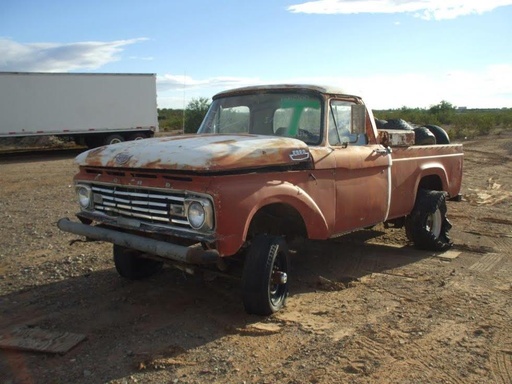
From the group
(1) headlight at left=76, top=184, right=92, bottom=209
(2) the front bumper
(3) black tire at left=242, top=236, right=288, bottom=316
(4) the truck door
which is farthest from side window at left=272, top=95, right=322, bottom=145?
(1) headlight at left=76, top=184, right=92, bottom=209

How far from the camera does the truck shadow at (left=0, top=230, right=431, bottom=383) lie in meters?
3.68

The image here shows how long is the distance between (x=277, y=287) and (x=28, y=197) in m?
8.28

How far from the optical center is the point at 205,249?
3891 millimetres

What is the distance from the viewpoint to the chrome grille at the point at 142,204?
405 centimetres

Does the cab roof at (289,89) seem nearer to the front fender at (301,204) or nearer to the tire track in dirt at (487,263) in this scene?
the front fender at (301,204)

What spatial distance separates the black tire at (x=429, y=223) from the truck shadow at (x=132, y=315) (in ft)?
1.01

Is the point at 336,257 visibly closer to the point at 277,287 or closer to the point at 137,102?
the point at 277,287

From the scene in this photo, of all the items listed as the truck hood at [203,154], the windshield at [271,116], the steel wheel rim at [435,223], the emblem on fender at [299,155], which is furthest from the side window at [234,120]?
A: the steel wheel rim at [435,223]

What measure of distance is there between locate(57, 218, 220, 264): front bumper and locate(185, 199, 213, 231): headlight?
0.16 m

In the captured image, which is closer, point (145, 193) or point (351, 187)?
point (145, 193)

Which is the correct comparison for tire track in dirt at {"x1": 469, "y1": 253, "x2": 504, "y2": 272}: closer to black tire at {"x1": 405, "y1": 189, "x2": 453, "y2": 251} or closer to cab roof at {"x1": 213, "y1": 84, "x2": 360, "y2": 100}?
black tire at {"x1": 405, "y1": 189, "x2": 453, "y2": 251}

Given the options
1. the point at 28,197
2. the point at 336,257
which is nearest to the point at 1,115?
the point at 28,197

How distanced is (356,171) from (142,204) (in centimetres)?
222

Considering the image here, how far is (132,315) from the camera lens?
4598 mm
